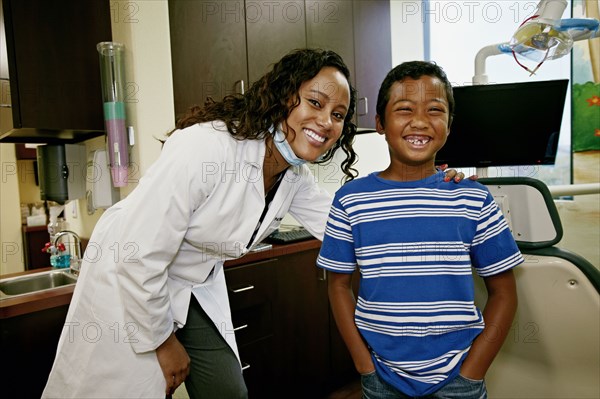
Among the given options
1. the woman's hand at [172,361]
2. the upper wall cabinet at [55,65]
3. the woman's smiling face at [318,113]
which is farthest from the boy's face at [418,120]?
the upper wall cabinet at [55,65]

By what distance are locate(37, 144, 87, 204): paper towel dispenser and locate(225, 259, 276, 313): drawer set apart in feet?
3.16

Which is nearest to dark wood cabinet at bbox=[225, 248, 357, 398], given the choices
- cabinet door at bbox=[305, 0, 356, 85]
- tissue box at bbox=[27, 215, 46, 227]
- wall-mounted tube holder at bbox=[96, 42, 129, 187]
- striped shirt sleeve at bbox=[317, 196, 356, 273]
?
wall-mounted tube holder at bbox=[96, 42, 129, 187]

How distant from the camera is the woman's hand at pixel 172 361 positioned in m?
1.17

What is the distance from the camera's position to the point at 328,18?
98.0 inches

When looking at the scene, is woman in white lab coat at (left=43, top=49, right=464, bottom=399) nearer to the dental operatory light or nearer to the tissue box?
the dental operatory light

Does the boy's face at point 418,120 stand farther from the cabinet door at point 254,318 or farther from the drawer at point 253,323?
the drawer at point 253,323

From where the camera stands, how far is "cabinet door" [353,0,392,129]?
2.64 m

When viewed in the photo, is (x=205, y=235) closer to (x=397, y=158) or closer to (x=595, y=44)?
(x=397, y=158)

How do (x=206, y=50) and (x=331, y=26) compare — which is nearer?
(x=206, y=50)

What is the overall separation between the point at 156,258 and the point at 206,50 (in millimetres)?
1202

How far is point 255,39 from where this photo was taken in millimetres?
2094

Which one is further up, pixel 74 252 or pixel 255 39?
pixel 255 39

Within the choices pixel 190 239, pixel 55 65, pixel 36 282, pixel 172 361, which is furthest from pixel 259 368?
pixel 55 65

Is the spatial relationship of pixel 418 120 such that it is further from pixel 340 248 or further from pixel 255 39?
pixel 255 39
